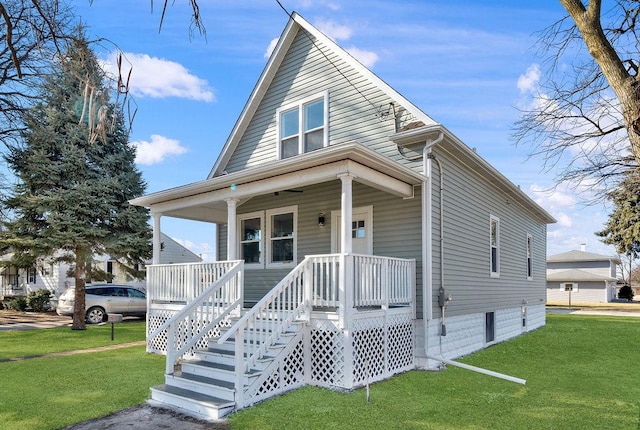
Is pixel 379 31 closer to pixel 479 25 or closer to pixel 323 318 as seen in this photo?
pixel 479 25

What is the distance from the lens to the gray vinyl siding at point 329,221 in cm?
897

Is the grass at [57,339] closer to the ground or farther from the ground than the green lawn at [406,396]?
closer to the ground

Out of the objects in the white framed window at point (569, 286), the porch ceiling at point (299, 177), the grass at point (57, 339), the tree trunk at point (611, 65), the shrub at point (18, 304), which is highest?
the tree trunk at point (611, 65)

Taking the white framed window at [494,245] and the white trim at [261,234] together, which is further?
the white framed window at [494,245]

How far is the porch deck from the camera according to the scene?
6.25 metres

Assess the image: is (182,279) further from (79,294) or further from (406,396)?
(79,294)

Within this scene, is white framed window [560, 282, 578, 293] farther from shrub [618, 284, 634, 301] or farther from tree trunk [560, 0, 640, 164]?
→ tree trunk [560, 0, 640, 164]

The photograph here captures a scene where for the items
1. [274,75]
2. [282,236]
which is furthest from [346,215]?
[274,75]

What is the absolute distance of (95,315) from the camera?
18203 millimetres

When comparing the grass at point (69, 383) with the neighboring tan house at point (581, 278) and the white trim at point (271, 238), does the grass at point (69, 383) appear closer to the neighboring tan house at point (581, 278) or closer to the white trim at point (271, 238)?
the white trim at point (271, 238)

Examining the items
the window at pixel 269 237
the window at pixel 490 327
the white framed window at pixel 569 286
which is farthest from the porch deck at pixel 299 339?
the white framed window at pixel 569 286

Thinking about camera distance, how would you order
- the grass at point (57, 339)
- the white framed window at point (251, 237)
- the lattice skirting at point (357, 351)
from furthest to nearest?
1. the white framed window at point (251, 237)
2. the grass at point (57, 339)
3. the lattice skirting at point (357, 351)

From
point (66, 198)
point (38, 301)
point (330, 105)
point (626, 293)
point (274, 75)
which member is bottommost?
point (626, 293)

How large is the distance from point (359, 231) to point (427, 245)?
5.56ft
